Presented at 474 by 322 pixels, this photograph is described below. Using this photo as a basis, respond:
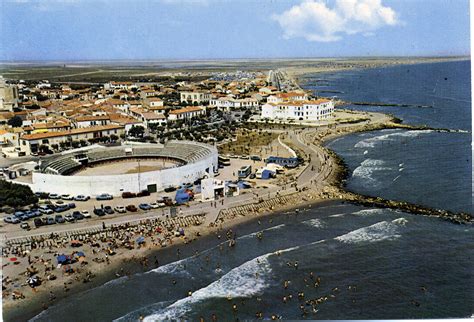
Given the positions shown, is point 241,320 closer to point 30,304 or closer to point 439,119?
point 30,304

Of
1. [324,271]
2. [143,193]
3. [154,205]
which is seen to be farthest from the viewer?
[143,193]

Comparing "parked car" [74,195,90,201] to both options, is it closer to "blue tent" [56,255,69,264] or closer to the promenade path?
the promenade path

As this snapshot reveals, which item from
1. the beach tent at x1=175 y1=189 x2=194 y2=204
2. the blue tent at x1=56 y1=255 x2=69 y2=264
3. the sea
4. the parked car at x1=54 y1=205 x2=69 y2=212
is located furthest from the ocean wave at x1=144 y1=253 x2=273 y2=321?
the parked car at x1=54 y1=205 x2=69 y2=212

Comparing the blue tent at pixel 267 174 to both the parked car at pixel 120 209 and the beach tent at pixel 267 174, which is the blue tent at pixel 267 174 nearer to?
the beach tent at pixel 267 174

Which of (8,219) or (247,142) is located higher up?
(247,142)

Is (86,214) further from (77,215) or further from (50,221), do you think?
(50,221)

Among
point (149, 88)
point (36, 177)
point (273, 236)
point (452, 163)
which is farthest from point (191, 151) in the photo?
point (149, 88)

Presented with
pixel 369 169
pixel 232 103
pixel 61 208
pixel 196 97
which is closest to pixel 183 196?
pixel 61 208

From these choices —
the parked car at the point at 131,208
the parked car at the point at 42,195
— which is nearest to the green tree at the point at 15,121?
the parked car at the point at 42,195
